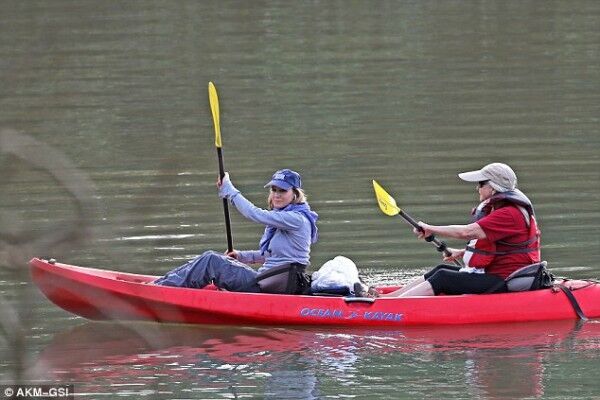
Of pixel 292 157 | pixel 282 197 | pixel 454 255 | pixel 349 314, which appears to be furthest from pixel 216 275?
pixel 292 157

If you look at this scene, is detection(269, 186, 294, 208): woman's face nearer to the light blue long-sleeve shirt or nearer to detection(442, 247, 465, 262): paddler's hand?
the light blue long-sleeve shirt

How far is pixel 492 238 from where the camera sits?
9.88m

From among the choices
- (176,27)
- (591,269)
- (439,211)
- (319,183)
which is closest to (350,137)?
(319,183)

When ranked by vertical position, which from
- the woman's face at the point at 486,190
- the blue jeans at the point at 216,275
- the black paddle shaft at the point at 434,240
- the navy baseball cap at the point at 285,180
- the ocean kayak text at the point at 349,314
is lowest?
the ocean kayak text at the point at 349,314

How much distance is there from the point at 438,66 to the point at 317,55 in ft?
8.54

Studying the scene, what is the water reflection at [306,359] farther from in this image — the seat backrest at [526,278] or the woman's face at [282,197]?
the woman's face at [282,197]

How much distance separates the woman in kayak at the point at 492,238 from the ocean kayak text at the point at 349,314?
1.09ft

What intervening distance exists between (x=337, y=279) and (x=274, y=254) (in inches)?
19.6

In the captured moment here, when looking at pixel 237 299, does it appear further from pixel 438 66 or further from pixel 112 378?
pixel 438 66

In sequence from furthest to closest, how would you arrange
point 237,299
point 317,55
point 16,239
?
1. point 317,55
2. point 237,299
3. point 16,239

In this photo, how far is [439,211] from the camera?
13.5 m

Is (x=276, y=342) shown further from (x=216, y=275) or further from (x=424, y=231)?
(x=424, y=231)

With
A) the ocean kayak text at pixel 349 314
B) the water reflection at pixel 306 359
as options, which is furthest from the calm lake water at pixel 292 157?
the ocean kayak text at pixel 349 314

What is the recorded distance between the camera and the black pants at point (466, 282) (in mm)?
10000
